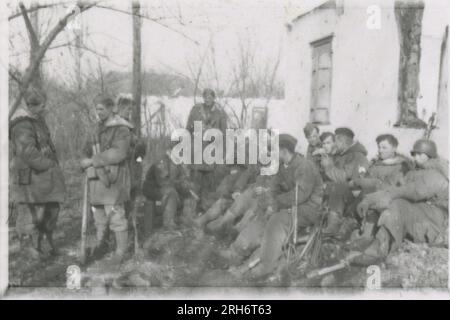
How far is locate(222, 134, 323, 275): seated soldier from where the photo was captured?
5.56 m

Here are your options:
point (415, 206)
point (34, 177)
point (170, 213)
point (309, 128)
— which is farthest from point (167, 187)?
point (415, 206)

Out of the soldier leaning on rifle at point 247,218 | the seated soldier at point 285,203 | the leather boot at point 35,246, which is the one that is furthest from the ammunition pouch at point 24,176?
the seated soldier at point 285,203

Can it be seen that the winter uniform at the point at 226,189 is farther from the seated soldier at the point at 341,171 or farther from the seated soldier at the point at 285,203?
the seated soldier at the point at 341,171

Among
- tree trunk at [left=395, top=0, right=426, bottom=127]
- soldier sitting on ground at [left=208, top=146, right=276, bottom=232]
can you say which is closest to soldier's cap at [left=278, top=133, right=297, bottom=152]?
soldier sitting on ground at [left=208, top=146, right=276, bottom=232]

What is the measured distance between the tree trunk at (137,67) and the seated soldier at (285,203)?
1319mm

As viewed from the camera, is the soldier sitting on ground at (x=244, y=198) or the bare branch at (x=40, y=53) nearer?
the bare branch at (x=40, y=53)

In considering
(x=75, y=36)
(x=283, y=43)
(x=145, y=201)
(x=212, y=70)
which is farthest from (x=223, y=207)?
(x=75, y=36)

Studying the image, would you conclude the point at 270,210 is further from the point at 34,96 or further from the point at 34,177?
the point at 34,96

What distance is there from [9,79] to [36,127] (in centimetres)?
49

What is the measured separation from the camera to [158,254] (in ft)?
Result: 18.3

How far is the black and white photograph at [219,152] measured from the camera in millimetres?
5539

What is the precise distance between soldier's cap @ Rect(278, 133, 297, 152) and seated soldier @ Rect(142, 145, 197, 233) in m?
0.90
